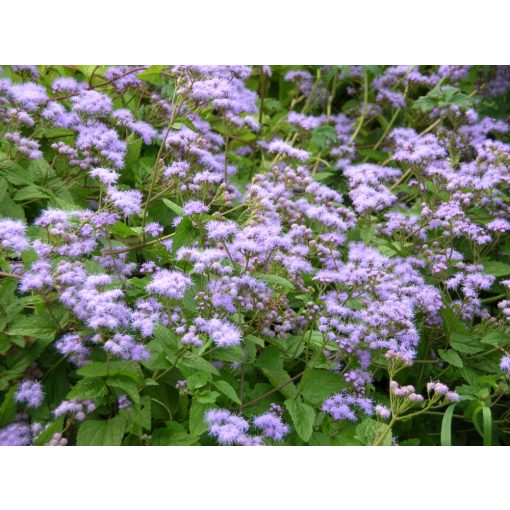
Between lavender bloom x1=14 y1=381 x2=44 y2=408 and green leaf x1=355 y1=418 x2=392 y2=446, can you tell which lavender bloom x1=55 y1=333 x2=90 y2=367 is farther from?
green leaf x1=355 y1=418 x2=392 y2=446

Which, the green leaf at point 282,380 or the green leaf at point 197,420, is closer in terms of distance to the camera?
the green leaf at point 197,420

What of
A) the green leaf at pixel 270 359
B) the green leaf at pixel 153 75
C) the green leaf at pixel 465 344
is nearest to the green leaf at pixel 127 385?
the green leaf at pixel 270 359

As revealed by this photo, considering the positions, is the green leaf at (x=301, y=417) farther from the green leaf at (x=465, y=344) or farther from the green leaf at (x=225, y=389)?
the green leaf at (x=465, y=344)

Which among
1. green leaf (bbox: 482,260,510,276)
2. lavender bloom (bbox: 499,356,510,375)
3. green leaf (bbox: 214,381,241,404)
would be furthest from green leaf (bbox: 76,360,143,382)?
green leaf (bbox: 482,260,510,276)

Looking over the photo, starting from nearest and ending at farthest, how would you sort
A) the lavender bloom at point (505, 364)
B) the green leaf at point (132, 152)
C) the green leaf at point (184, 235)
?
1. the green leaf at point (184, 235)
2. the lavender bloom at point (505, 364)
3. the green leaf at point (132, 152)

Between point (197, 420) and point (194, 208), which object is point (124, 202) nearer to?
point (194, 208)

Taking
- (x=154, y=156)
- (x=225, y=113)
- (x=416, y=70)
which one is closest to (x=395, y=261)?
(x=225, y=113)

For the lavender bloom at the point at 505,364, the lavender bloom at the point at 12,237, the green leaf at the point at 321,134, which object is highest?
the green leaf at the point at 321,134
